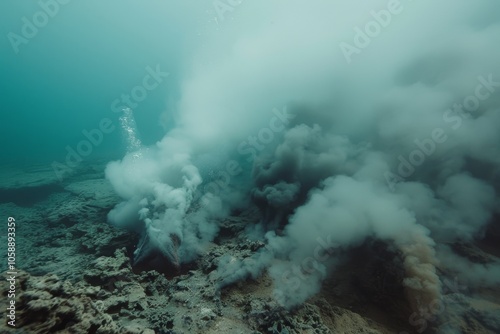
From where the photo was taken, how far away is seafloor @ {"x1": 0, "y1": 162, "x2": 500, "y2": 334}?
637cm

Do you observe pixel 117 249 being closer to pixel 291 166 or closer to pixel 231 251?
pixel 231 251

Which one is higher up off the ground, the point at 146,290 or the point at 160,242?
the point at 160,242

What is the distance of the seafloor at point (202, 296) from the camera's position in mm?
6367

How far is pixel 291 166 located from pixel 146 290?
13.2 m

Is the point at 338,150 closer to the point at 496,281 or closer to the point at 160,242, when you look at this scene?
the point at 496,281

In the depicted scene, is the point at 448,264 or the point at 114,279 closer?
the point at 114,279

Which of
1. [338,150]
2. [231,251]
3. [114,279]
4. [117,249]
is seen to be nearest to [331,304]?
[231,251]

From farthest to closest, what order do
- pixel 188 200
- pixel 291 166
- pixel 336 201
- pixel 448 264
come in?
pixel 291 166, pixel 188 200, pixel 336 201, pixel 448 264

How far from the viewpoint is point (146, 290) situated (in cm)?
1096

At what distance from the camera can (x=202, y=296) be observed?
10.3 metres

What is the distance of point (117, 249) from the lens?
44.2 ft

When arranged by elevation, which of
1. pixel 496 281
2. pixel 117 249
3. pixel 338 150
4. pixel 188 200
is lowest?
pixel 496 281

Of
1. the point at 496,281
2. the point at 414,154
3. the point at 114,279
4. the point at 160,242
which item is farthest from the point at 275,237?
the point at 414,154

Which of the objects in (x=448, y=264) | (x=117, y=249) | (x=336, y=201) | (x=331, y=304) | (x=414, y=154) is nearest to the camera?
(x=331, y=304)
